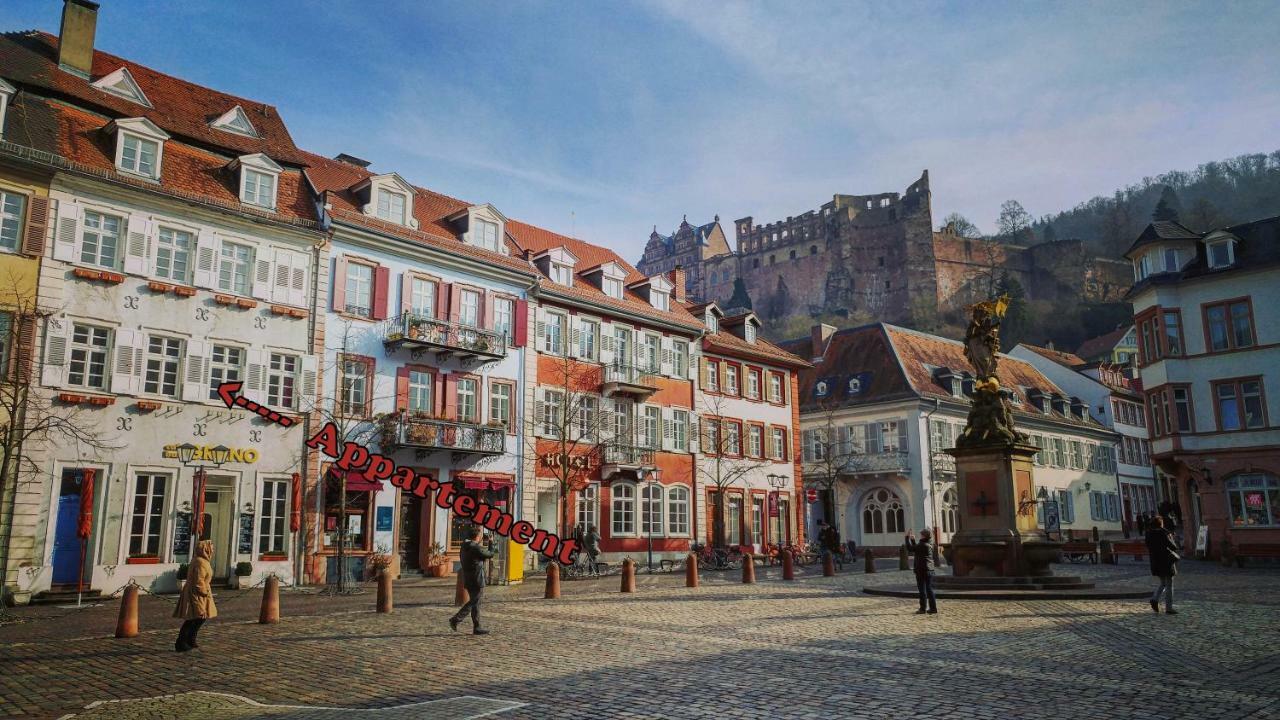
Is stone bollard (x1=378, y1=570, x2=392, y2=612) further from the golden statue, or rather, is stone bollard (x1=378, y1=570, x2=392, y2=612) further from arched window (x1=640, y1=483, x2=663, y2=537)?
arched window (x1=640, y1=483, x2=663, y2=537)

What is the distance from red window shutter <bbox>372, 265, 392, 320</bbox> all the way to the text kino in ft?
18.5

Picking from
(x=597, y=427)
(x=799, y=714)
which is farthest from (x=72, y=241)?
(x=799, y=714)

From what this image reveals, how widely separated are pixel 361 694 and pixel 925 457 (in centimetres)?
4092

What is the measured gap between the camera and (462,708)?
330 inches

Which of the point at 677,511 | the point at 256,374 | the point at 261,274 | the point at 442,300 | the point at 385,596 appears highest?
the point at 442,300

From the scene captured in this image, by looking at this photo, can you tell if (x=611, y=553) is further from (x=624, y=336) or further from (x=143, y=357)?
(x=143, y=357)

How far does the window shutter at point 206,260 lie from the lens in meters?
25.5

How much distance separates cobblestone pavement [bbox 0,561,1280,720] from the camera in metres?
8.62

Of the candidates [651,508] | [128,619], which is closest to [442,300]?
[651,508]

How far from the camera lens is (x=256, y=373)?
2622 cm

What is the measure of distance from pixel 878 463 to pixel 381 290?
27.8 m

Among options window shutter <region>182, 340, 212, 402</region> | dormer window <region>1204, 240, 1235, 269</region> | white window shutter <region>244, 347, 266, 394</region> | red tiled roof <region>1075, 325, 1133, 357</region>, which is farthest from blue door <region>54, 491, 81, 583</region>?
red tiled roof <region>1075, 325, 1133, 357</region>

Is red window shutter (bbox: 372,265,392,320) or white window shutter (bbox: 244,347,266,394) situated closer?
white window shutter (bbox: 244,347,266,394)

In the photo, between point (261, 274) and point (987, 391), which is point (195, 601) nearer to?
point (261, 274)
